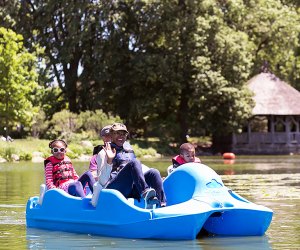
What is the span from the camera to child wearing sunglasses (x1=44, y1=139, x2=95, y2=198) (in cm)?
1201

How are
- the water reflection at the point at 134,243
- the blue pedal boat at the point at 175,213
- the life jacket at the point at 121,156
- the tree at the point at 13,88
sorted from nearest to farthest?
the water reflection at the point at 134,243, the blue pedal boat at the point at 175,213, the life jacket at the point at 121,156, the tree at the point at 13,88

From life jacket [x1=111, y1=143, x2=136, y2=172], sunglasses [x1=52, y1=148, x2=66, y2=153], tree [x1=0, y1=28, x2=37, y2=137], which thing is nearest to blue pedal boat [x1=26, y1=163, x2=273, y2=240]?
life jacket [x1=111, y1=143, x2=136, y2=172]

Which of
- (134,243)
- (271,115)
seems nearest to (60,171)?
(134,243)

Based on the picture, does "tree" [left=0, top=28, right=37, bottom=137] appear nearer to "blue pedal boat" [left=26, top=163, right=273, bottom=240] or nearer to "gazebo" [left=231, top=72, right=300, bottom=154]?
"gazebo" [left=231, top=72, right=300, bottom=154]

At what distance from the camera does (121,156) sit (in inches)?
432

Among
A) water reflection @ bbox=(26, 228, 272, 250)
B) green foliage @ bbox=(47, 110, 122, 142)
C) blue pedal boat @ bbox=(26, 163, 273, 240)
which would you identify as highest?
green foliage @ bbox=(47, 110, 122, 142)

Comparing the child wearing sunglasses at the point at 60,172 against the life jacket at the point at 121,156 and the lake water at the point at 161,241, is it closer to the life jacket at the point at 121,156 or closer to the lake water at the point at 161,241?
the lake water at the point at 161,241

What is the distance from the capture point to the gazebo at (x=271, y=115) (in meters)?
51.5

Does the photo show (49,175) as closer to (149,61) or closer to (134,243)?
(134,243)

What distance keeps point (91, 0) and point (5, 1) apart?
5.11 m

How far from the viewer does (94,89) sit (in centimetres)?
5200

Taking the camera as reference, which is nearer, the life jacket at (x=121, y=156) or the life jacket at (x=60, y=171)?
the life jacket at (x=121, y=156)

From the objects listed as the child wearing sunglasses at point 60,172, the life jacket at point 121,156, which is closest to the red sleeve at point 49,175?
the child wearing sunglasses at point 60,172

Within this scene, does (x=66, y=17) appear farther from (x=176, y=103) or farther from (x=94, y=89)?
(x=176, y=103)
